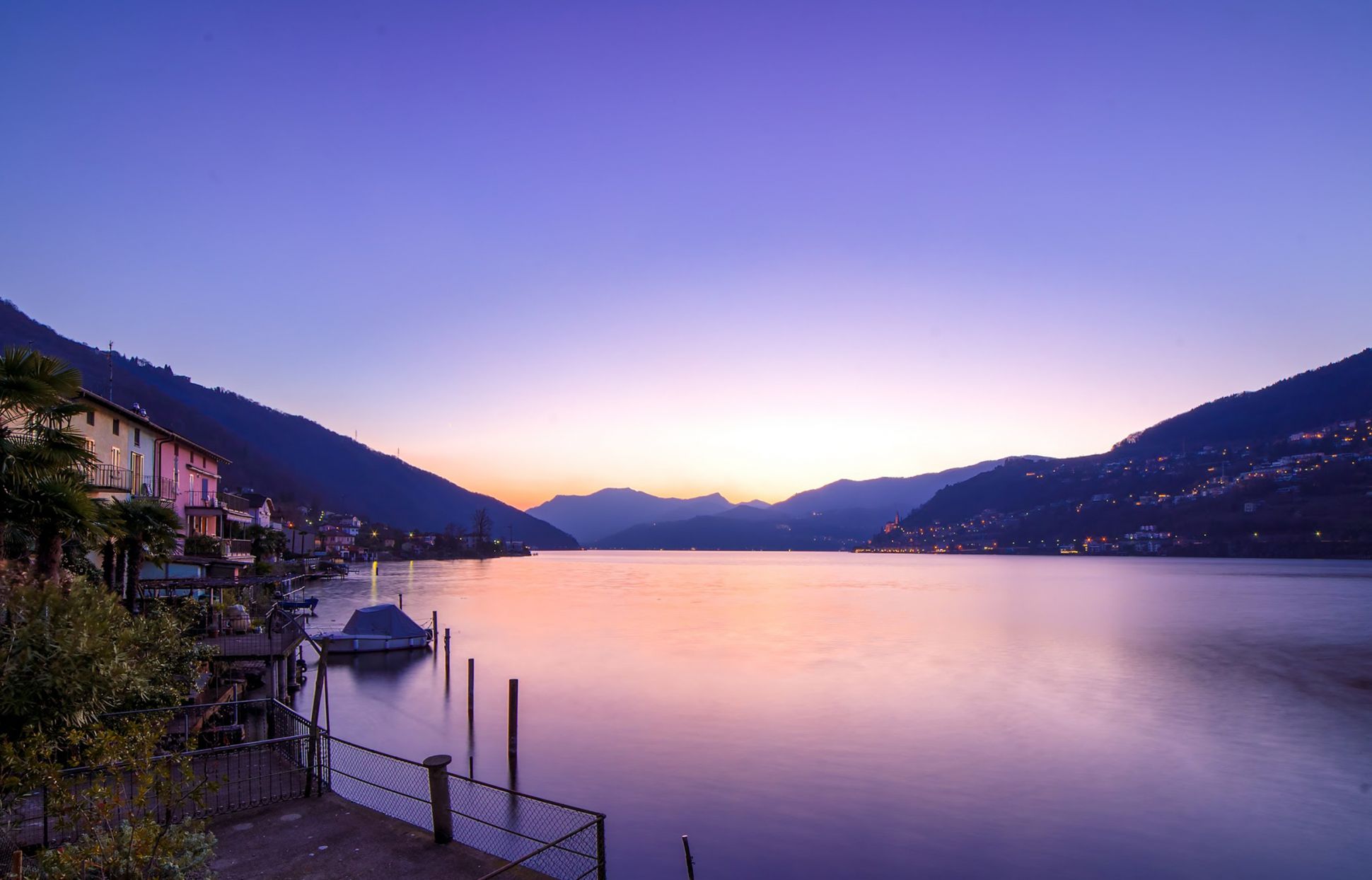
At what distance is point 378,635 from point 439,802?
41205 mm

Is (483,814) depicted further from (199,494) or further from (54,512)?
(199,494)

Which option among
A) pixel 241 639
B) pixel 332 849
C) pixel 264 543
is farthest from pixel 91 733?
pixel 264 543

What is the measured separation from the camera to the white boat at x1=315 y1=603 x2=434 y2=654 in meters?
49.0

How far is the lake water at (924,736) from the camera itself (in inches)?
783

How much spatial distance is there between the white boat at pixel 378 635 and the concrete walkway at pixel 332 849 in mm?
38284

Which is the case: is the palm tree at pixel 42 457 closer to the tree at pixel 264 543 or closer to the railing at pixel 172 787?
the railing at pixel 172 787

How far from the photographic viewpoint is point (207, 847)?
Answer: 945 cm

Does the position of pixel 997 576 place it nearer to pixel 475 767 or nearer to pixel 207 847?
pixel 475 767

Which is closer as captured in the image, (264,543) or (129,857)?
(129,857)

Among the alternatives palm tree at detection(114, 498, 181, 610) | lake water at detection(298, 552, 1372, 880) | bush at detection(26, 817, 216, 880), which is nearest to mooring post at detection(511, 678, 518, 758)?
lake water at detection(298, 552, 1372, 880)

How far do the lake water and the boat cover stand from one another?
326 cm

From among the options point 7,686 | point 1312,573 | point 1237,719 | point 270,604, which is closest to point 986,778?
point 1237,719

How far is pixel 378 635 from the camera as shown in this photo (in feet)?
164

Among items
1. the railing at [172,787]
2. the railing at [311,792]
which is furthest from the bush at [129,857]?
the railing at [311,792]
